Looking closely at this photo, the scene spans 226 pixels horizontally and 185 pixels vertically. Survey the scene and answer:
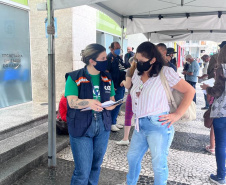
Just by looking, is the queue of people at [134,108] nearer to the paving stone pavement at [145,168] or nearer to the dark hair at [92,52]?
the dark hair at [92,52]

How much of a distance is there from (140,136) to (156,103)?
0.39 metres

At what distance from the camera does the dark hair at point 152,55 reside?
2.20m

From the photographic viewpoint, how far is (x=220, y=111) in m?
2.80

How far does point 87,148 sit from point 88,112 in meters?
0.35

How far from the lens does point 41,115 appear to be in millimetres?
4918

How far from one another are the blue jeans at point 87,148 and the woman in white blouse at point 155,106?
1.24ft

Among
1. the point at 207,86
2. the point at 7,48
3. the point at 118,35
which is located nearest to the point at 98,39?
the point at 118,35

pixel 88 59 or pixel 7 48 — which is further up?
pixel 7 48

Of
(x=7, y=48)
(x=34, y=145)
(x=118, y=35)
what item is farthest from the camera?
(x=118, y=35)

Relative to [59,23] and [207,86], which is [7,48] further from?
[207,86]

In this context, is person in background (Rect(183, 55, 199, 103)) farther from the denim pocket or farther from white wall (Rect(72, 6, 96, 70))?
the denim pocket

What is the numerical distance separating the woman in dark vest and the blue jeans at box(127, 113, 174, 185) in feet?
1.09

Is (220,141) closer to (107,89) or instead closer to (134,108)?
(134,108)

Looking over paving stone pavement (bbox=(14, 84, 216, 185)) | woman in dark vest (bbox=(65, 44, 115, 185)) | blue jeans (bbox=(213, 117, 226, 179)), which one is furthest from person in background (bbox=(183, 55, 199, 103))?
woman in dark vest (bbox=(65, 44, 115, 185))
